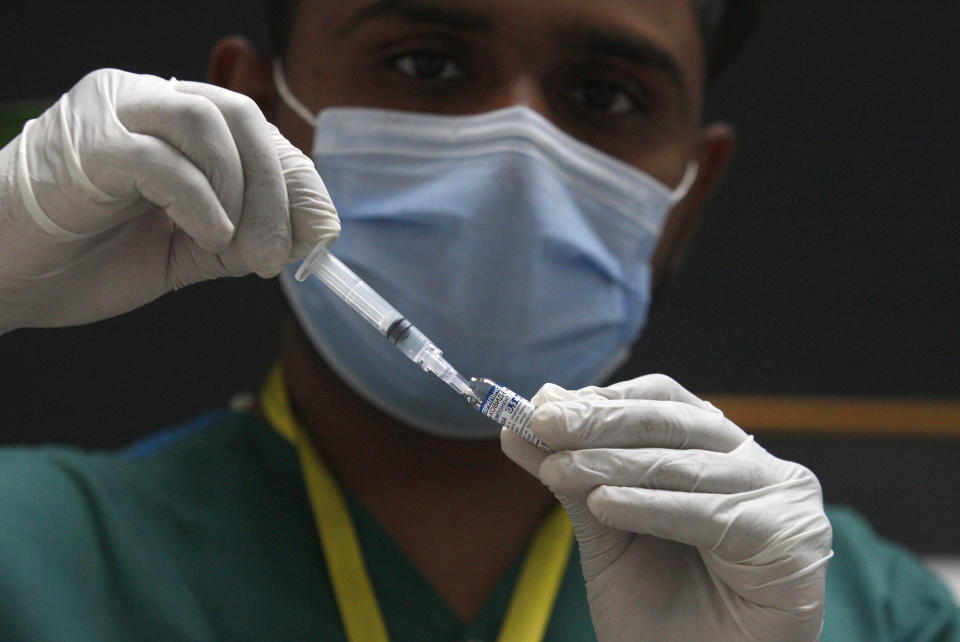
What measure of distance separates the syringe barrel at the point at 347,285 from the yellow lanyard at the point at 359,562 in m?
0.34

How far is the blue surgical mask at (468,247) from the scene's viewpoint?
1.00m

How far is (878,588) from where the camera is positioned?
45.7 inches

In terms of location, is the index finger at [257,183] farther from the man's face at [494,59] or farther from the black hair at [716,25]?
the black hair at [716,25]

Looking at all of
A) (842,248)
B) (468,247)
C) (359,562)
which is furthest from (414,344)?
(842,248)

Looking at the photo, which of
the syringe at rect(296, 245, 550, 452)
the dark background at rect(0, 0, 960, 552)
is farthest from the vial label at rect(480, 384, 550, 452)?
the dark background at rect(0, 0, 960, 552)

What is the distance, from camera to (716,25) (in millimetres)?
1229

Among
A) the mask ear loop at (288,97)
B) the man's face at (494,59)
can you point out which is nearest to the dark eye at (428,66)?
the man's face at (494,59)

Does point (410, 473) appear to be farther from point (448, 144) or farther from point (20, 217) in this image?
point (20, 217)

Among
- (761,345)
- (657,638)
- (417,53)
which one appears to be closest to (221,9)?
(417,53)

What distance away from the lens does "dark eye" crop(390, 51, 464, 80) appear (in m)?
1.05

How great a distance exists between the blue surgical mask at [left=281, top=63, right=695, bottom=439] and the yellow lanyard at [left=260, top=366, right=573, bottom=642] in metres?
0.12

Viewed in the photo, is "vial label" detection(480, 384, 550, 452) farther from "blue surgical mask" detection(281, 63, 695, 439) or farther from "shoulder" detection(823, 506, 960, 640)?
"shoulder" detection(823, 506, 960, 640)

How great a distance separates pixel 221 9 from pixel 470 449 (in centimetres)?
88

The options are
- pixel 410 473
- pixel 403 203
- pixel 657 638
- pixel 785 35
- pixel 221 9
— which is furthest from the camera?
pixel 785 35
